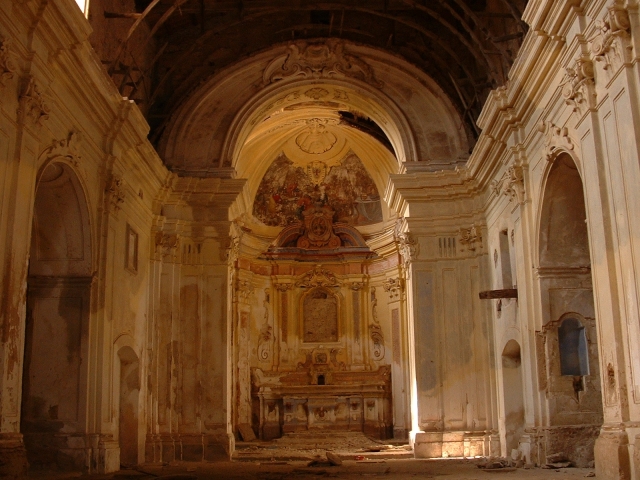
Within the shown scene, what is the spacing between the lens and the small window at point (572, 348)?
11188mm

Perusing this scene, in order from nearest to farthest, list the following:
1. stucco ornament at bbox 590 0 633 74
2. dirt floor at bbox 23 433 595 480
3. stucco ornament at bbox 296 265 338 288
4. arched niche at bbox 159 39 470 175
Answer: stucco ornament at bbox 590 0 633 74 < dirt floor at bbox 23 433 595 480 < arched niche at bbox 159 39 470 175 < stucco ornament at bbox 296 265 338 288

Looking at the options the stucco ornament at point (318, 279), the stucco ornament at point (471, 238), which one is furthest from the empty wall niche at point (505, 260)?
the stucco ornament at point (318, 279)

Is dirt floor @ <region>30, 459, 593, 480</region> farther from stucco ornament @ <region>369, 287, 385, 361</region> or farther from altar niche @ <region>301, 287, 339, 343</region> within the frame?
altar niche @ <region>301, 287, 339, 343</region>

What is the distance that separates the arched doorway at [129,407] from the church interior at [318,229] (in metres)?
0.04

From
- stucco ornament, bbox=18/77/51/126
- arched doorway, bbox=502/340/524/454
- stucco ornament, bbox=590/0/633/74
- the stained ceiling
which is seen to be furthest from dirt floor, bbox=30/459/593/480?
the stained ceiling

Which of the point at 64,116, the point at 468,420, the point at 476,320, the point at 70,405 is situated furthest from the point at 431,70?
the point at 70,405

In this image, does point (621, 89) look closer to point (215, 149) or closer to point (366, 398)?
point (215, 149)

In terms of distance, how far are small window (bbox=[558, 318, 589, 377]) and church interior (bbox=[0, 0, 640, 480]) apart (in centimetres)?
4

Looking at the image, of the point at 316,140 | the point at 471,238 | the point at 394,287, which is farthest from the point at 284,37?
the point at 394,287

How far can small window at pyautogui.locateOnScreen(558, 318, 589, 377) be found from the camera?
36.7ft

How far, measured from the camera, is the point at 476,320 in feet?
50.7

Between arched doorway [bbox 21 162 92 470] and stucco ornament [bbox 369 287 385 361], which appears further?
stucco ornament [bbox 369 287 385 361]

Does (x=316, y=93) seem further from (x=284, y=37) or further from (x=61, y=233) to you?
(x=61, y=233)

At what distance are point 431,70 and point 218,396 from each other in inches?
334
